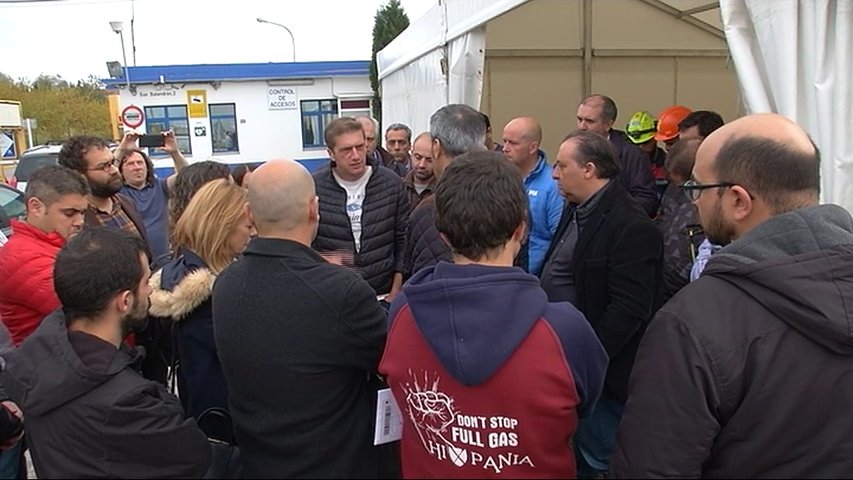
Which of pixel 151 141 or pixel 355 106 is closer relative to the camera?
pixel 151 141

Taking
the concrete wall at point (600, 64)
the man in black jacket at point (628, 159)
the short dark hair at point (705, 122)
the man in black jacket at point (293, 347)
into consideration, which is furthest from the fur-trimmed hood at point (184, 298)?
the concrete wall at point (600, 64)

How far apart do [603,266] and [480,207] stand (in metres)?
1.19

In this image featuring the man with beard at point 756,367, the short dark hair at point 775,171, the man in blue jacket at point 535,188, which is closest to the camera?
the man with beard at point 756,367

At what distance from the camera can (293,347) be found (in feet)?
5.49

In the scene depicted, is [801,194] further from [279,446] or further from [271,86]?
[271,86]

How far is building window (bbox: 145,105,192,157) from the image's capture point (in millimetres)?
18828

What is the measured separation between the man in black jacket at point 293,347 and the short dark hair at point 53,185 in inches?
56.7

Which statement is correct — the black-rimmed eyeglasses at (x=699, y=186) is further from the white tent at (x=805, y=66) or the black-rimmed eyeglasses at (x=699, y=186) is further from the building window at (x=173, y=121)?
the building window at (x=173, y=121)

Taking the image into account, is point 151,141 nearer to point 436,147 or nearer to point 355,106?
point 436,147

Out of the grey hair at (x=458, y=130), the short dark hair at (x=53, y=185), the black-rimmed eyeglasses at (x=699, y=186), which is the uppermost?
the grey hair at (x=458, y=130)

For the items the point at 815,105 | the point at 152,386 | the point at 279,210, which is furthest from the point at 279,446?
the point at 815,105

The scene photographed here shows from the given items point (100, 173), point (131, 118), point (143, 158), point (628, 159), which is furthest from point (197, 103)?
point (628, 159)

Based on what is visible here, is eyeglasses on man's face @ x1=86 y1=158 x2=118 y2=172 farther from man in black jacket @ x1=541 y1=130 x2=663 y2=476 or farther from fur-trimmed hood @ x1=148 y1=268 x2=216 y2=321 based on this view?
man in black jacket @ x1=541 y1=130 x2=663 y2=476

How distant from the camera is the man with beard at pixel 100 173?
367 cm
